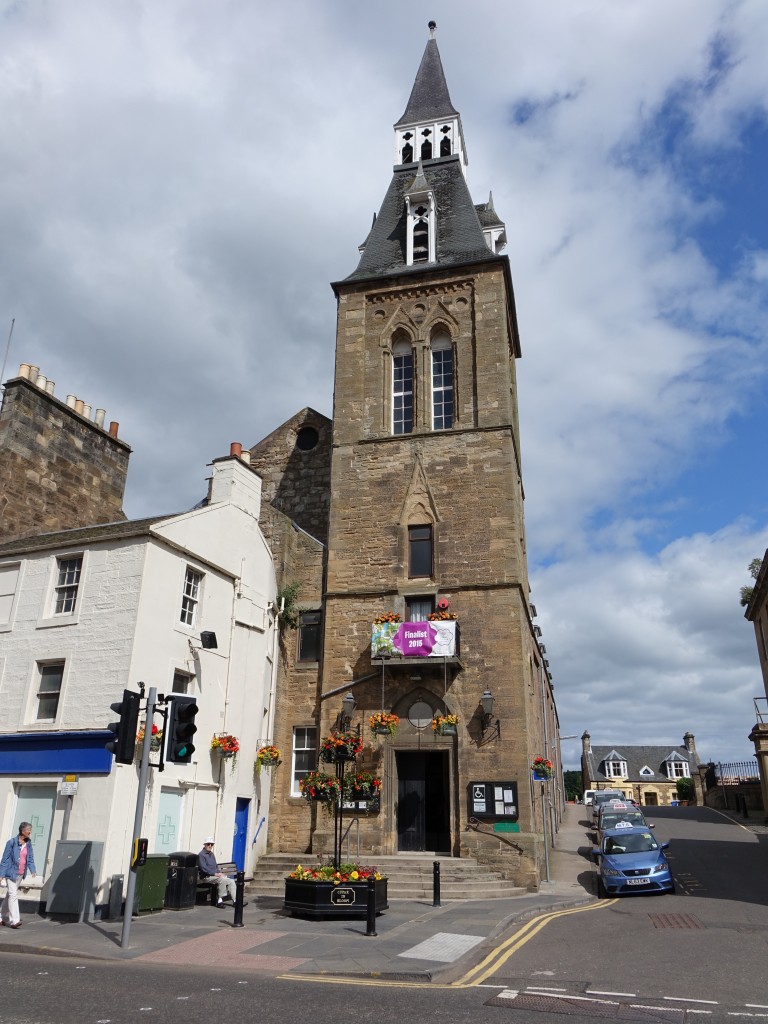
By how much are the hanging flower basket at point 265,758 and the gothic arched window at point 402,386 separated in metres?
10.1

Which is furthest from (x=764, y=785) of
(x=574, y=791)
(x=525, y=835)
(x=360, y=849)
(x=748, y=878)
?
(x=574, y=791)

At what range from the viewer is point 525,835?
62.5ft

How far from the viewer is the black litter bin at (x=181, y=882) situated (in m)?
15.2

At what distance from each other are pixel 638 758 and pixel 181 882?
269ft

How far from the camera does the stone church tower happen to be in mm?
→ 20203

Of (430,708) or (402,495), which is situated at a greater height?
(402,495)

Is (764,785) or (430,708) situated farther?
(764,785)

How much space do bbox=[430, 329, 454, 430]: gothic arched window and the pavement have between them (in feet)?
44.6

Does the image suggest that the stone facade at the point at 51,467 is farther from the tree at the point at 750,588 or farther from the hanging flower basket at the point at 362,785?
the tree at the point at 750,588

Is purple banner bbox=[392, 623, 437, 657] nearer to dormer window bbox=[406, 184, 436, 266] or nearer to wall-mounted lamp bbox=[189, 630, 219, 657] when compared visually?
wall-mounted lamp bbox=[189, 630, 219, 657]

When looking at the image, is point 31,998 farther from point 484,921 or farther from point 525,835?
point 525,835

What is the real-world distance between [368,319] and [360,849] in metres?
16.2

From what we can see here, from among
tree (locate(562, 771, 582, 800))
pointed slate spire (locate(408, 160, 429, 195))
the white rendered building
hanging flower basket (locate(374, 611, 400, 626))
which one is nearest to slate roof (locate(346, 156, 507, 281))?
pointed slate spire (locate(408, 160, 429, 195))

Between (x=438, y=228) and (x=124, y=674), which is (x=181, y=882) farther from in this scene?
(x=438, y=228)
